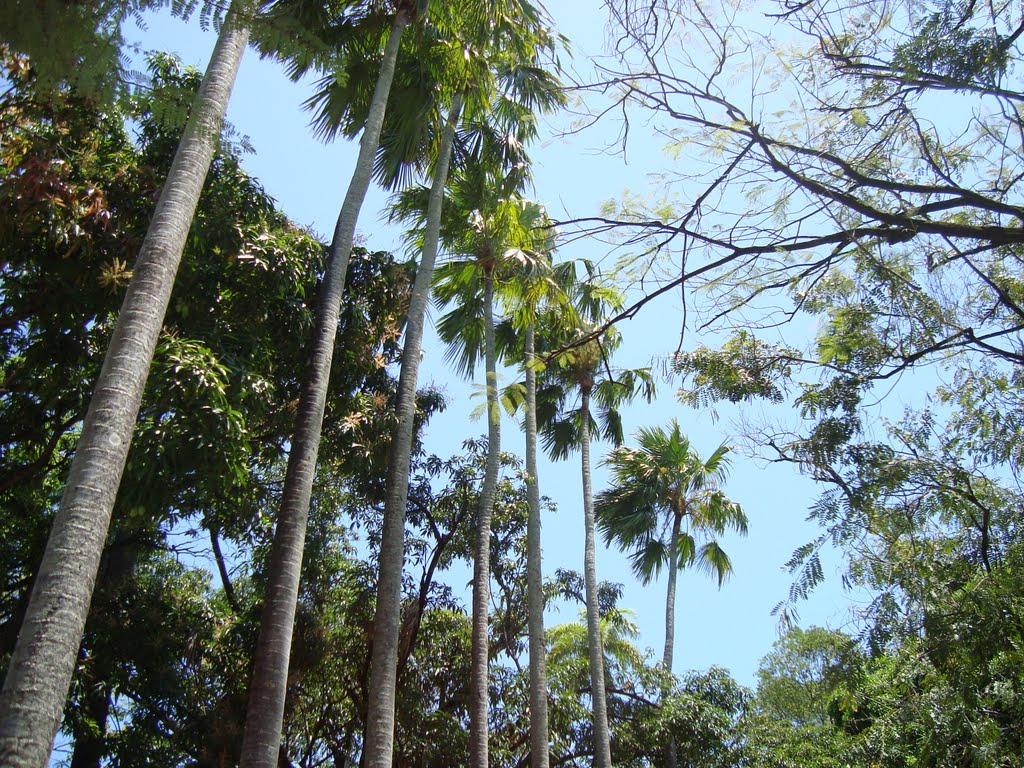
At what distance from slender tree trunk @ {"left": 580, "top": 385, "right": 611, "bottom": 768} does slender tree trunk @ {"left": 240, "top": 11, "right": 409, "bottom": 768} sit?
6418 millimetres

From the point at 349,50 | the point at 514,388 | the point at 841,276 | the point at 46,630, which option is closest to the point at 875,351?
the point at 841,276

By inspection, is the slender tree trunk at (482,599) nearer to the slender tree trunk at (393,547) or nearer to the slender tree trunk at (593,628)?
the slender tree trunk at (393,547)

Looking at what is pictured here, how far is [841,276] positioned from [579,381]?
951cm

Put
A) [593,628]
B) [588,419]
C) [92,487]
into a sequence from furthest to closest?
[588,419]
[593,628]
[92,487]

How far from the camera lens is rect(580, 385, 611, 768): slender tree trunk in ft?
42.1

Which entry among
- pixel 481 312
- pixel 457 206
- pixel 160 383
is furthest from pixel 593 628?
pixel 160 383

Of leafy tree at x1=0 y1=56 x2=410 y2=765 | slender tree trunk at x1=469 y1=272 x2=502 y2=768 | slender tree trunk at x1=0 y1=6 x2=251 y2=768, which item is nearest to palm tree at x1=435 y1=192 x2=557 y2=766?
slender tree trunk at x1=469 y1=272 x2=502 y2=768

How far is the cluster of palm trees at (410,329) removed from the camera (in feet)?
13.8

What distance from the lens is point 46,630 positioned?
12.7ft

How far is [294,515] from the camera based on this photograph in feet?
23.9

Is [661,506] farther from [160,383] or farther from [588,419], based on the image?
[160,383]

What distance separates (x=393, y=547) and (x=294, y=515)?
1792 millimetres

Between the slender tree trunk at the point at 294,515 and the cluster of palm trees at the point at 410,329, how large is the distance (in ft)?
0.06

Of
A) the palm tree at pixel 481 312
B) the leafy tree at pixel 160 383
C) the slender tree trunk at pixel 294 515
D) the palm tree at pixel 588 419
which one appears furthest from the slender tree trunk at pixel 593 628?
the slender tree trunk at pixel 294 515
